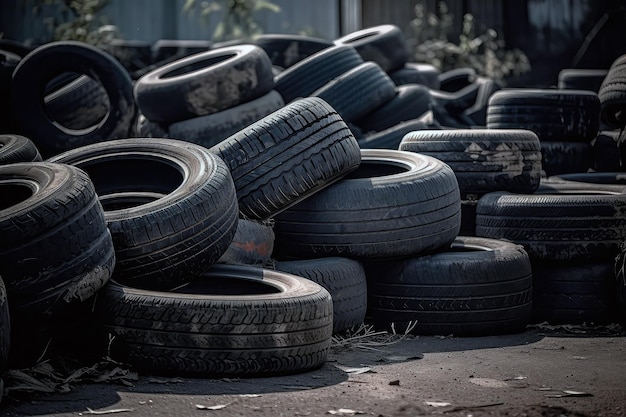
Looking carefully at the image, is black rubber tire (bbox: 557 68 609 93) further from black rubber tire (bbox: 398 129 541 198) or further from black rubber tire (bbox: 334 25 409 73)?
black rubber tire (bbox: 398 129 541 198)

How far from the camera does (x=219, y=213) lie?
4051 millimetres

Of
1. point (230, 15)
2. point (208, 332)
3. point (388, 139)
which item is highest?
point (230, 15)

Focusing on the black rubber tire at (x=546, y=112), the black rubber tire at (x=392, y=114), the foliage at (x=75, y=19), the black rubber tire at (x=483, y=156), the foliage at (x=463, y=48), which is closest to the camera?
the black rubber tire at (x=483, y=156)

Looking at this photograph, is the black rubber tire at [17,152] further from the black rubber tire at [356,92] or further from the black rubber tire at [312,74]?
the black rubber tire at [312,74]

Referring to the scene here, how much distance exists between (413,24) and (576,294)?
11981 mm

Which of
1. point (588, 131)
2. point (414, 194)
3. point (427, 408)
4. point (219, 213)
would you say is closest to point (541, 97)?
point (588, 131)

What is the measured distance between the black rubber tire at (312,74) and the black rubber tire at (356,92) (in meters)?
0.07

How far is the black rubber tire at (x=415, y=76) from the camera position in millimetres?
9312

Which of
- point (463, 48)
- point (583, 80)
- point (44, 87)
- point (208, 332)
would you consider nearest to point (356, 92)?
point (44, 87)

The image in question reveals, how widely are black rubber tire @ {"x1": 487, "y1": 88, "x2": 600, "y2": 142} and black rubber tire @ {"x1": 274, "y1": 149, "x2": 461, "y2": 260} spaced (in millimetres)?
2225

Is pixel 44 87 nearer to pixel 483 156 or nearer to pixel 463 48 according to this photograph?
pixel 483 156

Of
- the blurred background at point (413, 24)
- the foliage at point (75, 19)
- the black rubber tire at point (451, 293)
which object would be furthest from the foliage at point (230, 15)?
the black rubber tire at point (451, 293)

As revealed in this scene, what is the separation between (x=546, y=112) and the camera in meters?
6.91

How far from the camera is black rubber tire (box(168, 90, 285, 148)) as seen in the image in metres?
6.57
